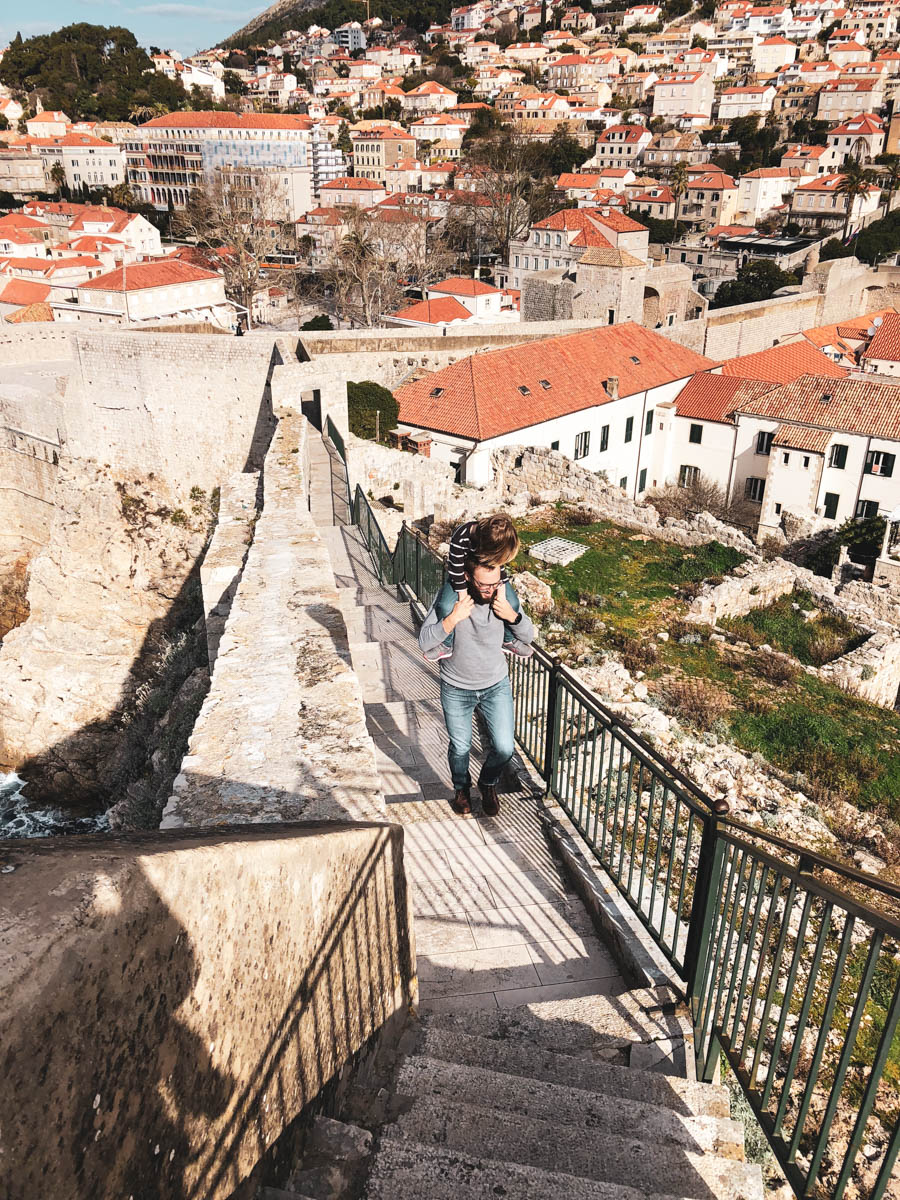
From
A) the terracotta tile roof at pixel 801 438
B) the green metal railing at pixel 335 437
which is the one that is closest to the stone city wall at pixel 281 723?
the green metal railing at pixel 335 437

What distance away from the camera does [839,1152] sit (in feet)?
12.2

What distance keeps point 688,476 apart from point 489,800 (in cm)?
2541

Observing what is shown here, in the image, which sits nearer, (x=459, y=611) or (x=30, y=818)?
(x=459, y=611)

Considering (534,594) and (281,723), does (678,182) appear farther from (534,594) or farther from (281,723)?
(281,723)

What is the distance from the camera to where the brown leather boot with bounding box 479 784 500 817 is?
181 inches

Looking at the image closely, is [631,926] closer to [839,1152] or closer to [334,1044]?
[839,1152]

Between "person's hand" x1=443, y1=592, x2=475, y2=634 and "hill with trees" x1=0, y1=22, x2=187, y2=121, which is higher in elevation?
"hill with trees" x1=0, y1=22, x2=187, y2=121

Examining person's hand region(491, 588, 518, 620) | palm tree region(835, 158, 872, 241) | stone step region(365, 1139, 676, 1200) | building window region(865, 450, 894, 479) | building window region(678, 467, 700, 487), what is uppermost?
palm tree region(835, 158, 872, 241)

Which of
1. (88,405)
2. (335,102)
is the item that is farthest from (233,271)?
(335,102)

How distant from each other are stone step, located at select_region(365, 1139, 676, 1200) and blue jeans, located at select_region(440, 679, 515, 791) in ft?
7.68

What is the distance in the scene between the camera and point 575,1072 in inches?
110

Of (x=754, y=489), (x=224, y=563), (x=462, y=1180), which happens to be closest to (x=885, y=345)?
(x=754, y=489)

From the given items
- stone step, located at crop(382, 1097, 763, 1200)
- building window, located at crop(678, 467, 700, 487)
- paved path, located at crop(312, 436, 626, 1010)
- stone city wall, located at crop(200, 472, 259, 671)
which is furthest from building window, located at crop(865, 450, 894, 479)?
stone step, located at crop(382, 1097, 763, 1200)

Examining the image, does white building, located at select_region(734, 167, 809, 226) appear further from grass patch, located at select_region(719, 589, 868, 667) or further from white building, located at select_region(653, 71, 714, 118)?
grass patch, located at select_region(719, 589, 868, 667)
